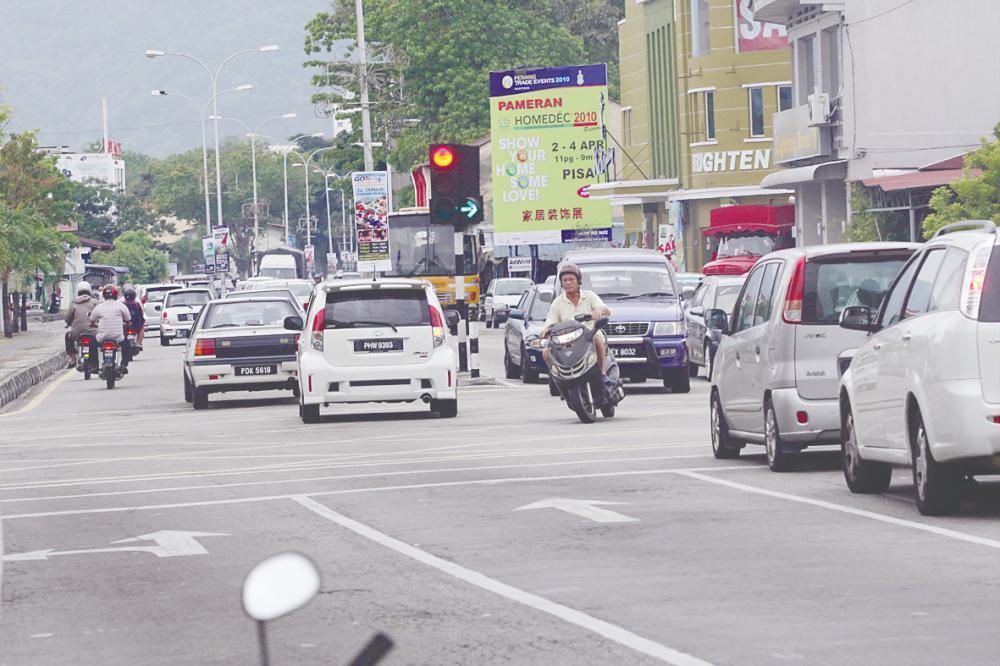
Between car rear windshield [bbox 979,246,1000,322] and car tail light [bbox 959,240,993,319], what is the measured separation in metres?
0.02

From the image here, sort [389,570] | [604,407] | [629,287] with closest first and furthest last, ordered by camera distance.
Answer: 1. [389,570]
2. [604,407]
3. [629,287]

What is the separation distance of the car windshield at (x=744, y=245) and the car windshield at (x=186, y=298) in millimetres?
14551

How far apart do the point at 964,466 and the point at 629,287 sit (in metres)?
17.4

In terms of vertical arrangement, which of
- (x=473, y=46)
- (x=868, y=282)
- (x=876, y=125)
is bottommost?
(x=868, y=282)

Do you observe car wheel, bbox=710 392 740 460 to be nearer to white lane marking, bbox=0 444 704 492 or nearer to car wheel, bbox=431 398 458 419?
white lane marking, bbox=0 444 704 492

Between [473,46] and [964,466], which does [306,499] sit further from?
[473,46]

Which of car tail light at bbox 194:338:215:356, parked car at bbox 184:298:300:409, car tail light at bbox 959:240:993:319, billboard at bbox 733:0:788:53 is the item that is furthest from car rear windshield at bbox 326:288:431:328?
billboard at bbox 733:0:788:53

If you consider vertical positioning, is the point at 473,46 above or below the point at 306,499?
above

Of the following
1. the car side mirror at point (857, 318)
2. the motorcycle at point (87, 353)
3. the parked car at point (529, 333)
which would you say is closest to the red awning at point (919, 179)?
the parked car at point (529, 333)

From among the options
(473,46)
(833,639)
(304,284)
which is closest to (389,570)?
(833,639)

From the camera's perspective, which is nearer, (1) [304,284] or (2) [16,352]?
(2) [16,352]

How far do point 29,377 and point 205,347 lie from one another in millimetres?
11663

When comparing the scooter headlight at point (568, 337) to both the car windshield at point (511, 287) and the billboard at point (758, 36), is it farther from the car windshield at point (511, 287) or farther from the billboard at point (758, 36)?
the billboard at point (758, 36)

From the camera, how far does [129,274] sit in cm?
13938
